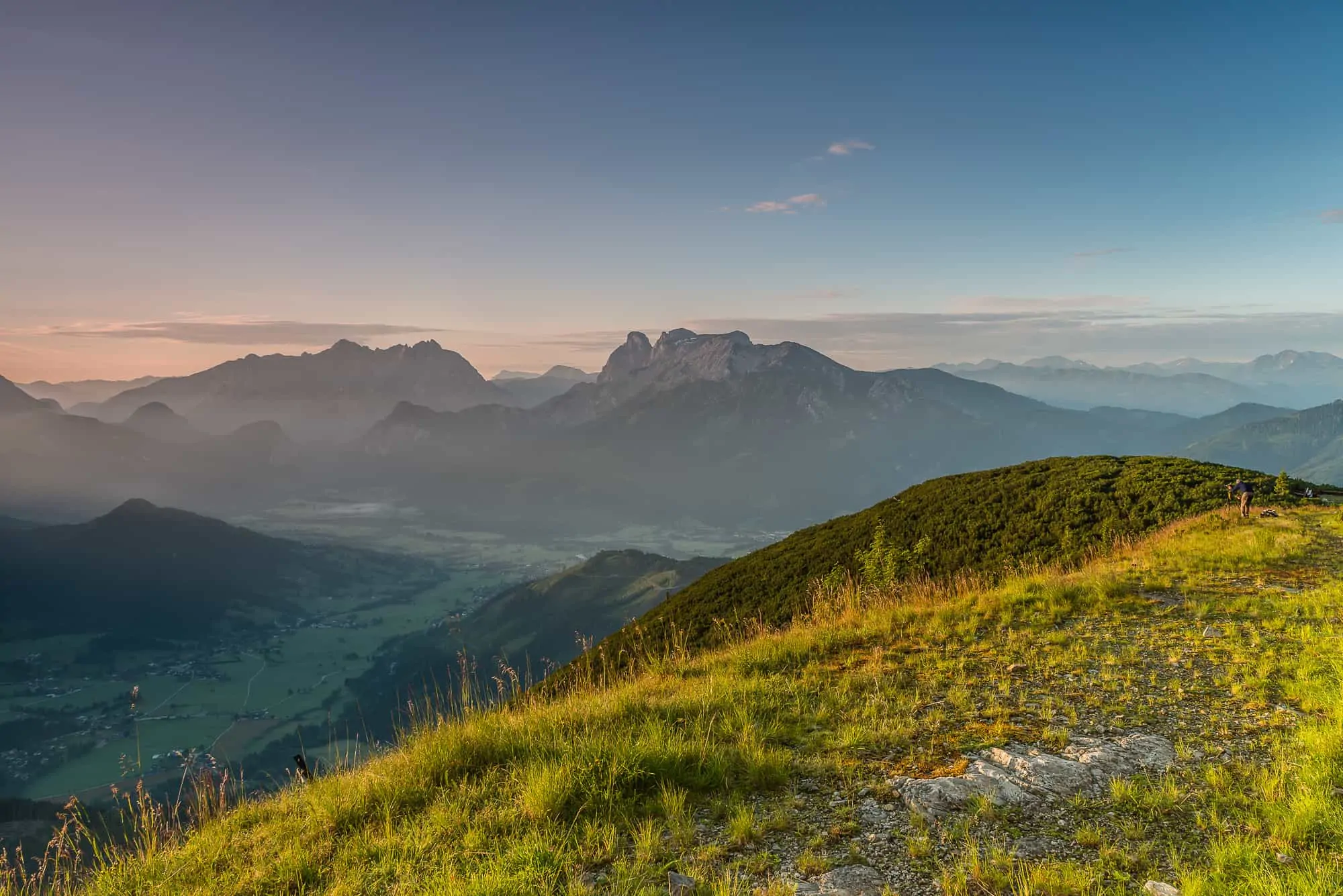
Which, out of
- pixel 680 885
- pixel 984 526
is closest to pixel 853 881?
pixel 680 885

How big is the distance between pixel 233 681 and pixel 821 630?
25612 centimetres

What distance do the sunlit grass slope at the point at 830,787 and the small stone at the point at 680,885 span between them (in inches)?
2.5

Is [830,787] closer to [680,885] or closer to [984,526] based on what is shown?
[680,885]

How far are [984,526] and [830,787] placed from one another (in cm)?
2305

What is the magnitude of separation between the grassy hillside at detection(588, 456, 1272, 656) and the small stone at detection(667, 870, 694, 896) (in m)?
14.6

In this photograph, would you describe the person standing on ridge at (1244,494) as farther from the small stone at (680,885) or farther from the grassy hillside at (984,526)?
the small stone at (680,885)

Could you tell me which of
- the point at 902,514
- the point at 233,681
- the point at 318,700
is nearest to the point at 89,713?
the point at 233,681

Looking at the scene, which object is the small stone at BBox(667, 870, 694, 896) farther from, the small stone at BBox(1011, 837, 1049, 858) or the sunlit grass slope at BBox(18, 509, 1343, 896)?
the small stone at BBox(1011, 837, 1049, 858)

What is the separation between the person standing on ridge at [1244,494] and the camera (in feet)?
54.9

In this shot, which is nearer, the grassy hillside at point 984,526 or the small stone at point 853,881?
the small stone at point 853,881

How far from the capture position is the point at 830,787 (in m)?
5.61

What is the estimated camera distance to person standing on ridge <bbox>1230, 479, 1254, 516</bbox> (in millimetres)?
16719

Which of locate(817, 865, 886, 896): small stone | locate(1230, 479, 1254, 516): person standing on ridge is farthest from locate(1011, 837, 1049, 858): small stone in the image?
locate(1230, 479, 1254, 516): person standing on ridge

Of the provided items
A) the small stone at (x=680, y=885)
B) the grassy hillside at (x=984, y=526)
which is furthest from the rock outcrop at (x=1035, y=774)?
the grassy hillside at (x=984, y=526)
